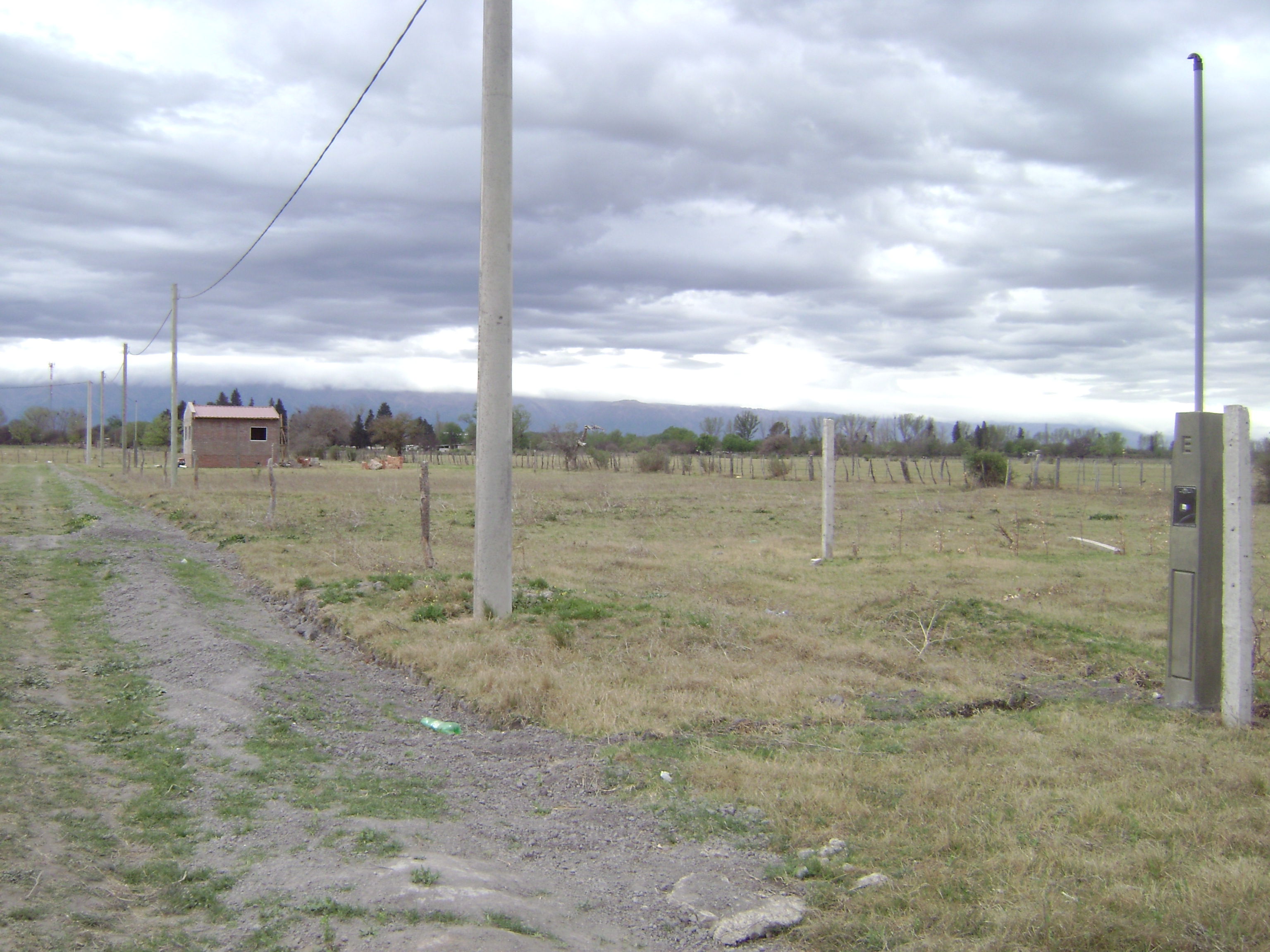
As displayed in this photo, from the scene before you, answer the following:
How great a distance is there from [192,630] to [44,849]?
5.77 m

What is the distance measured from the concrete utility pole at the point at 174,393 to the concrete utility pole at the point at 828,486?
1087 inches

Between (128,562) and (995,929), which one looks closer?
(995,929)

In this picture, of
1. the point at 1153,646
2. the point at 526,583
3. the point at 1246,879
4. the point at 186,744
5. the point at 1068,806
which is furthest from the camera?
the point at 526,583

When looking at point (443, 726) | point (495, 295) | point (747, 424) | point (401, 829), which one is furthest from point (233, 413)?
point (747, 424)

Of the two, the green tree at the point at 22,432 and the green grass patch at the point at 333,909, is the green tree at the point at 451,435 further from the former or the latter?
the green grass patch at the point at 333,909

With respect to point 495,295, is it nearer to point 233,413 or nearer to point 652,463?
point 652,463

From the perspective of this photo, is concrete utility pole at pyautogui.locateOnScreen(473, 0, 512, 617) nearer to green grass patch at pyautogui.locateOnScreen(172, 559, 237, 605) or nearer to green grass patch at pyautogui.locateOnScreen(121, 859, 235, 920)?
green grass patch at pyautogui.locateOnScreen(172, 559, 237, 605)

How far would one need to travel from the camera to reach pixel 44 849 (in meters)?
3.92

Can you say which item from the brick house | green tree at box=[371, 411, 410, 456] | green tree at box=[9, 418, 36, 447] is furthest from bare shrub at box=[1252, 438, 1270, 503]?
green tree at box=[9, 418, 36, 447]

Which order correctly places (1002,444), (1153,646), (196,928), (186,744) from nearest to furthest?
(196,928), (186,744), (1153,646), (1002,444)

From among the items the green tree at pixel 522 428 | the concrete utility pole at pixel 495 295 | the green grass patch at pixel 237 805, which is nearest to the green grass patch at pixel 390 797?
the green grass patch at pixel 237 805

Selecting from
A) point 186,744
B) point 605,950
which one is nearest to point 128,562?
point 186,744

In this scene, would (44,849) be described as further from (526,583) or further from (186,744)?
(526,583)

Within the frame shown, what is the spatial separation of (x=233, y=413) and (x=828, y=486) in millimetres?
55638
